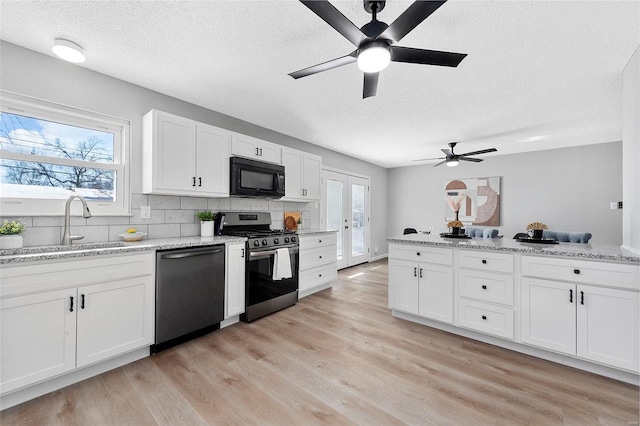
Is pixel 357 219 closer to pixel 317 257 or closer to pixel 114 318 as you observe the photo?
pixel 317 257

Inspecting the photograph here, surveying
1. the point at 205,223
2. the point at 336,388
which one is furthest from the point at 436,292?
the point at 205,223

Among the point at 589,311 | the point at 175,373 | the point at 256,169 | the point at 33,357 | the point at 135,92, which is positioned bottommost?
the point at 175,373

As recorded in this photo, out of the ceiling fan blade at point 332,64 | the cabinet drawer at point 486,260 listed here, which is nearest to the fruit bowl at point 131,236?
the ceiling fan blade at point 332,64

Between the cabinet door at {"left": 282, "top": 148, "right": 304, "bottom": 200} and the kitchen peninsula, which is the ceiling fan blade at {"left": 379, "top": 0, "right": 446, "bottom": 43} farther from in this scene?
the cabinet door at {"left": 282, "top": 148, "right": 304, "bottom": 200}

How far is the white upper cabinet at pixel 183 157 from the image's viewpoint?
2609 mm

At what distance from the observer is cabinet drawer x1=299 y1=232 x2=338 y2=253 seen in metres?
3.78

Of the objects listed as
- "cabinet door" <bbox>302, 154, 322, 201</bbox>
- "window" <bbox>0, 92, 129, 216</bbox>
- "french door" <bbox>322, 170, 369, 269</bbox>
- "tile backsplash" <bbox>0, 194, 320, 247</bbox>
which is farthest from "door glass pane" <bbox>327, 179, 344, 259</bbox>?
"window" <bbox>0, 92, 129, 216</bbox>

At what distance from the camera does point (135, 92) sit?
108 inches

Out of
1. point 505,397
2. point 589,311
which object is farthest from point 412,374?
point 589,311

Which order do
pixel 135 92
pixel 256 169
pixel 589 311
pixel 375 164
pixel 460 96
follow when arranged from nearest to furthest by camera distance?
pixel 589 311, pixel 135 92, pixel 460 96, pixel 256 169, pixel 375 164

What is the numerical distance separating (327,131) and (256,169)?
1414mm

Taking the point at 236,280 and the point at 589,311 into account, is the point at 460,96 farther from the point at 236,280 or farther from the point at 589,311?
the point at 236,280

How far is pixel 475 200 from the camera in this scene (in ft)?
19.8

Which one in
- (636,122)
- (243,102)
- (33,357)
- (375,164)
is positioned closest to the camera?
(33,357)
